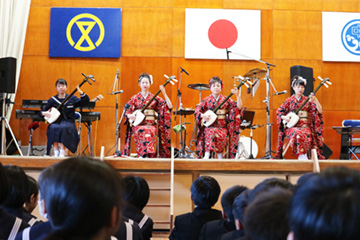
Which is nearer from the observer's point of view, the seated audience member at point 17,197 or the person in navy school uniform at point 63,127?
the seated audience member at point 17,197

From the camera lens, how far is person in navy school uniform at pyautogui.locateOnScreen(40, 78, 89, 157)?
20.5ft

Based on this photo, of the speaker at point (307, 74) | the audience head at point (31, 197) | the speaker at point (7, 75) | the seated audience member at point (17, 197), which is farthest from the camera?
the speaker at point (307, 74)

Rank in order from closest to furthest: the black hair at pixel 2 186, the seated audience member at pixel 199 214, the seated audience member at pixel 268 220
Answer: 1. the seated audience member at pixel 268 220
2. the black hair at pixel 2 186
3. the seated audience member at pixel 199 214

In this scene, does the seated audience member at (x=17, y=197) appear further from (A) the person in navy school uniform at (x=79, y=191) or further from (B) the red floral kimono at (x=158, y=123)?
(B) the red floral kimono at (x=158, y=123)

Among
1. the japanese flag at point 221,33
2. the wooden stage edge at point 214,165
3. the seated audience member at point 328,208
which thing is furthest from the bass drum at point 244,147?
Answer: the seated audience member at point 328,208

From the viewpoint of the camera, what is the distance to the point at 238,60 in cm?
855

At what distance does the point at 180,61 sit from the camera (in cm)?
855

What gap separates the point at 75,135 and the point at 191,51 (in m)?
3.13

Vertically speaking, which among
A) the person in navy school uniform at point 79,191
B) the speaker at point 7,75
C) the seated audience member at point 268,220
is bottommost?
the seated audience member at point 268,220

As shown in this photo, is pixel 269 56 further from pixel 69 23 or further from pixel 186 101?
pixel 69 23

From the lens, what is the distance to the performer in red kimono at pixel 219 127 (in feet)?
20.5

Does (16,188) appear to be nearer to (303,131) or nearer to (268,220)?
(268,220)

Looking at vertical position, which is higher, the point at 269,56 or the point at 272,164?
the point at 269,56

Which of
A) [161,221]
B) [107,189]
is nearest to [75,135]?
[161,221]
